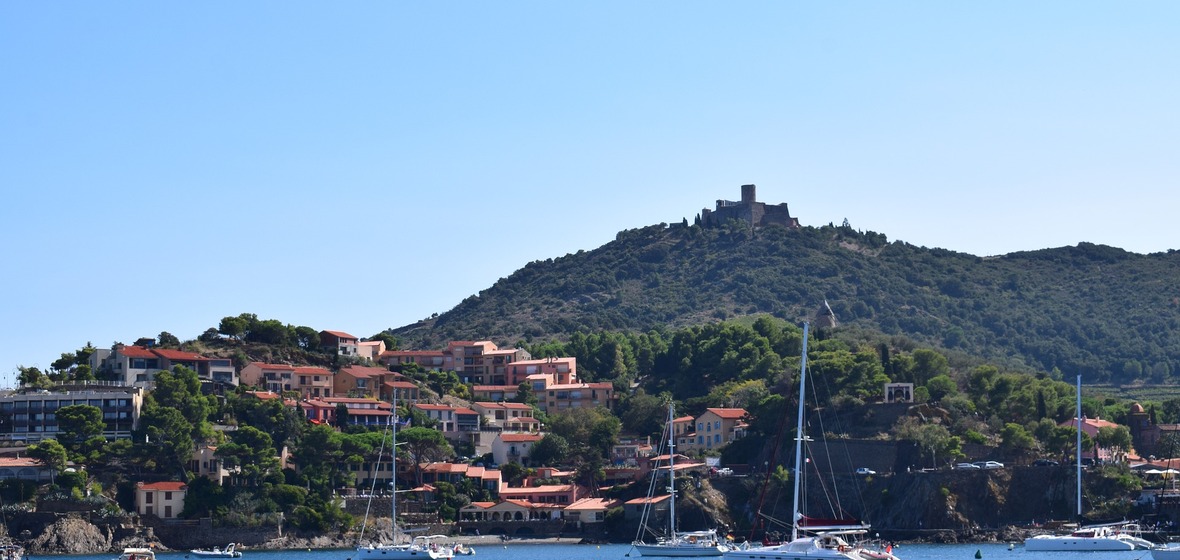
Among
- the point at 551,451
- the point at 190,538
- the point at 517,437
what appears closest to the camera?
the point at 190,538

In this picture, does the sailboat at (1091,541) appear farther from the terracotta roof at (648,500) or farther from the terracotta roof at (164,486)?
the terracotta roof at (164,486)

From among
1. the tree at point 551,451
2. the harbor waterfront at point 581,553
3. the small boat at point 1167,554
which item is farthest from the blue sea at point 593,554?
the tree at point 551,451

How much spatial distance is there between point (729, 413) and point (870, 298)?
76.9 meters

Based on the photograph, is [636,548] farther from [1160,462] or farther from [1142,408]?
[1142,408]

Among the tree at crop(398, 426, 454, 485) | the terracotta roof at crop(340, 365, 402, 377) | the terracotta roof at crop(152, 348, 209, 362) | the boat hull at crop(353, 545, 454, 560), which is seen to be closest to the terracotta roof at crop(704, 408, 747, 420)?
the tree at crop(398, 426, 454, 485)

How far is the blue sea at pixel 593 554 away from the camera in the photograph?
7438 cm

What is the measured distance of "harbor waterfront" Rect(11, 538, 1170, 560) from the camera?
244ft

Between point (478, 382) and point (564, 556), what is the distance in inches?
1966

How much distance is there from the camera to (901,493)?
91875 mm

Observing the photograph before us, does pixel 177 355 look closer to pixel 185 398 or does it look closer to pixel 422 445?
pixel 185 398

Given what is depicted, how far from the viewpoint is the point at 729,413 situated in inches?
4299

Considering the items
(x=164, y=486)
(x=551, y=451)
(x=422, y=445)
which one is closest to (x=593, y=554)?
(x=422, y=445)

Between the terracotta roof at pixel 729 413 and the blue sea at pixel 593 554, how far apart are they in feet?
59.9

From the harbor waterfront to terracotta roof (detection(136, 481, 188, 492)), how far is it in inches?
202
